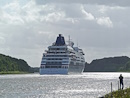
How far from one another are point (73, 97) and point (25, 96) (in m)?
9.16

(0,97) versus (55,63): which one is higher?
(55,63)

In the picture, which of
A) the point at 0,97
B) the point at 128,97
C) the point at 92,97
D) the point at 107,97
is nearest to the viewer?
the point at 128,97

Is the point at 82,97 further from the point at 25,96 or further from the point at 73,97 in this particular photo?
the point at 25,96

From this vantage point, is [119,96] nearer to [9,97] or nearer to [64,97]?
[64,97]

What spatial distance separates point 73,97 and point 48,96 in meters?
5.64

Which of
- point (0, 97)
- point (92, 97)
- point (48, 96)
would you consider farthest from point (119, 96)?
point (0, 97)

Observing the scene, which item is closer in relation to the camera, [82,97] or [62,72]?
[82,97]

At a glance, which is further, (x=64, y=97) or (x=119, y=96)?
(x=64, y=97)

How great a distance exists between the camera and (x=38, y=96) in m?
73.8

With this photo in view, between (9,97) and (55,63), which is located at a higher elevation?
(55,63)

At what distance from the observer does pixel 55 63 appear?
200 metres

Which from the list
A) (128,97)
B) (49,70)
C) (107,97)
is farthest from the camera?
(49,70)

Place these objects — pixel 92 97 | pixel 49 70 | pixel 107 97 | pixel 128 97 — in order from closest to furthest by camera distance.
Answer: pixel 128 97, pixel 107 97, pixel 92 97, pixel 49 70

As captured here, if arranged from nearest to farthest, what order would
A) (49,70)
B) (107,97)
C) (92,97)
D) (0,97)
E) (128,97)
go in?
1. (128,97)
2. (107,97)
3. (92,97)
4. (0,97)
5. (49,70)
